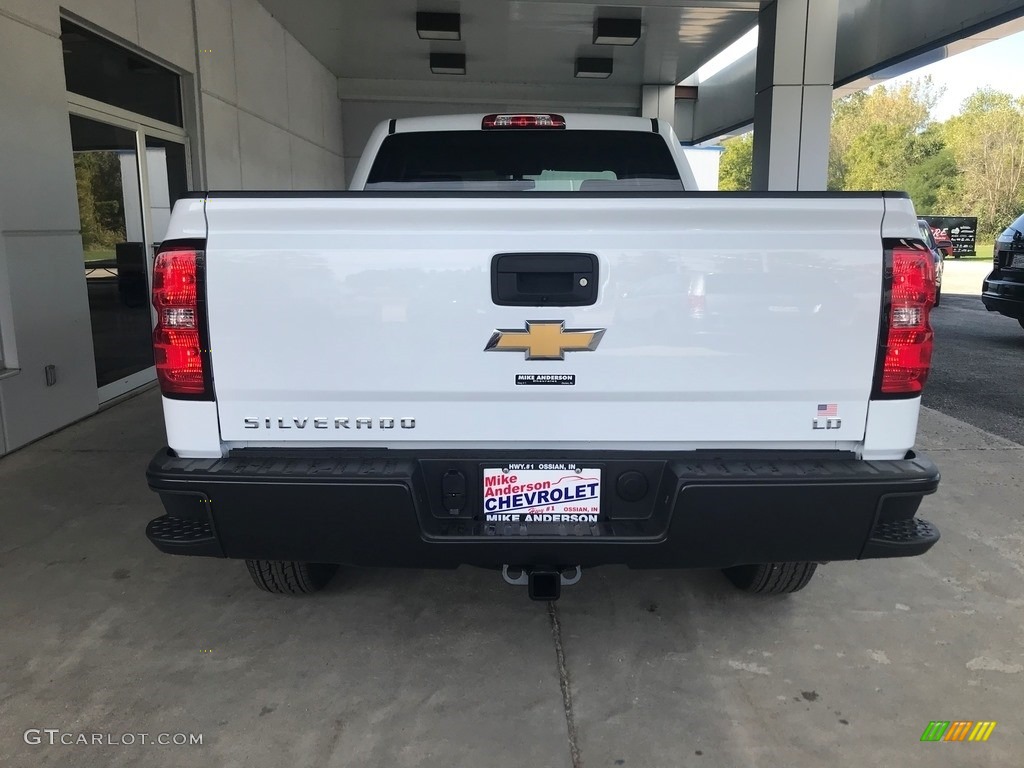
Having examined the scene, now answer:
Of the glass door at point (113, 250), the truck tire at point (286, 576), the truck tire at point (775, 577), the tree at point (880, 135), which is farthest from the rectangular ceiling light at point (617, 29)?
the tree at point (880, 135)

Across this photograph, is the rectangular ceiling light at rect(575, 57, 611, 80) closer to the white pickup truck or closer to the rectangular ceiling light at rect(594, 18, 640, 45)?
the rectangular ceiling light at rect(594, 18, 640, 45)

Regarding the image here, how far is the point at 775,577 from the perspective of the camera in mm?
3105

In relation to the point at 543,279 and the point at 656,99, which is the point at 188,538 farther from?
the point at 656,99

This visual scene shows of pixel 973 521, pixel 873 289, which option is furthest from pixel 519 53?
pixel 873 289

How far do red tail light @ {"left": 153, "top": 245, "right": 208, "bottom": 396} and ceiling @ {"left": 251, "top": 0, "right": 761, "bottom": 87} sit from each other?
30.0 feet

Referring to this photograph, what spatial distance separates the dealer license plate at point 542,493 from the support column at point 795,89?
8.75 meters

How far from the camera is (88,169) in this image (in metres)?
6.45

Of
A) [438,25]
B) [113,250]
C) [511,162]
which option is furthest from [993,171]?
[511,162]

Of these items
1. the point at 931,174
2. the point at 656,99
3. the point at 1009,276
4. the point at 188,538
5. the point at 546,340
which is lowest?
the point at 188,538

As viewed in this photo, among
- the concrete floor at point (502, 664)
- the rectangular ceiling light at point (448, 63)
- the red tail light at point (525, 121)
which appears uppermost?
the rectangular ceiling light at point (448, 63)

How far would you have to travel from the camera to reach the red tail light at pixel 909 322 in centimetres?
223

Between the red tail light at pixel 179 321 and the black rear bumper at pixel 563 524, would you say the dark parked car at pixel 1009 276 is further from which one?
the red tail light at pixel 179 321

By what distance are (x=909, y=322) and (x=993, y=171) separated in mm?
58224

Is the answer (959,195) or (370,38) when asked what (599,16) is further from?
(959,195)
